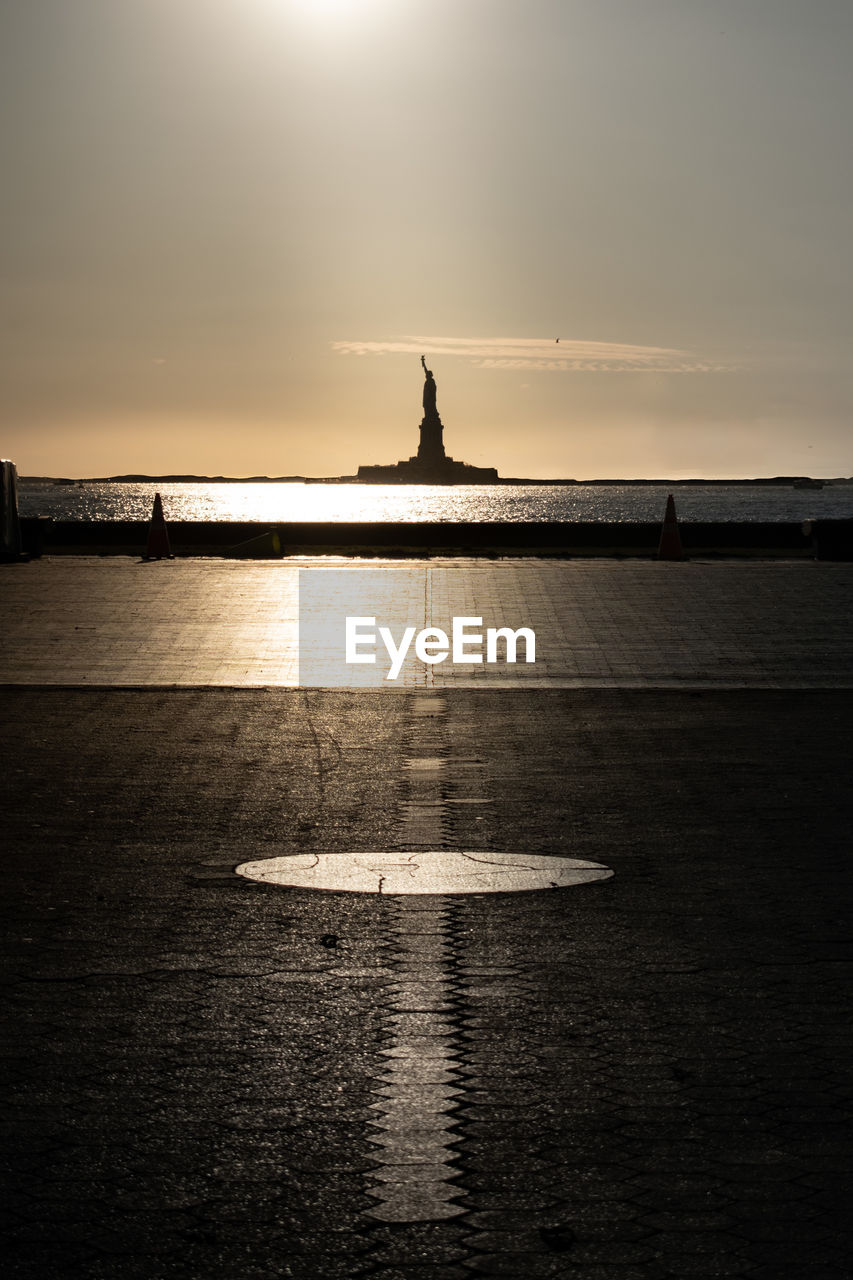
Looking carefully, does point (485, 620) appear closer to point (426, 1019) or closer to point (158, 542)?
point (158, 542)

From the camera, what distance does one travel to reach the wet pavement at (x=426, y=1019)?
3.56m

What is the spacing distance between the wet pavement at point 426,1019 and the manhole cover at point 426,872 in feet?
0.36

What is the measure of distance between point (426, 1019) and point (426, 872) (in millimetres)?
1954

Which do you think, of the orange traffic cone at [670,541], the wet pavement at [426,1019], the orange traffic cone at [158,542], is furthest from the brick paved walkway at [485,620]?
the wet pavement at [426,1019]

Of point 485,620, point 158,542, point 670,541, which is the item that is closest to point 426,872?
point 485,620

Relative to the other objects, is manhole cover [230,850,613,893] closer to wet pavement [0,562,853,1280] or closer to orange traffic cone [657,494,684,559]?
wet pavement [0,562,853,1280]

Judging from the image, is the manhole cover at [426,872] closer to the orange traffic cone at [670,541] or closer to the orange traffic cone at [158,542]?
the orange traffic cone at [158,542]

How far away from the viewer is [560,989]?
5293mm

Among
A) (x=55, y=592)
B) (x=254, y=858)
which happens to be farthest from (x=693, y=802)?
(x=55, y=592)

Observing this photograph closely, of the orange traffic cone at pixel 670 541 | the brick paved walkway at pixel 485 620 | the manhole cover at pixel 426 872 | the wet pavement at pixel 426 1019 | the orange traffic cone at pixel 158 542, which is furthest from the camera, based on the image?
the orange traffic cone at pixel 670 541

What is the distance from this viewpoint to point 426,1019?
500 cm

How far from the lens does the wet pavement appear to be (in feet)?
11.7

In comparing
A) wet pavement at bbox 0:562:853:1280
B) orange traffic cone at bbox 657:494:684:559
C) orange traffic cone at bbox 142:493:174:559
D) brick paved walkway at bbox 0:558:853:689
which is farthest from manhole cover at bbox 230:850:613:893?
orange traffic cone at bbox 657:494:684:559

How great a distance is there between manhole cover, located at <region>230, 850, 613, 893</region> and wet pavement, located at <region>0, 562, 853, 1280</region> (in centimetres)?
11
